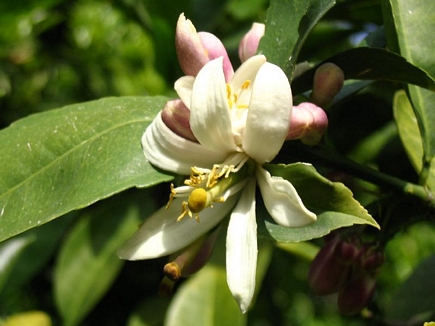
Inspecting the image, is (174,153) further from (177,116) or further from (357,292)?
(357,292)

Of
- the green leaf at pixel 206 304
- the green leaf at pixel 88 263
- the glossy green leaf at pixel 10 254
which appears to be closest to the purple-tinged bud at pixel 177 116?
the green leaf at pixel 206 304

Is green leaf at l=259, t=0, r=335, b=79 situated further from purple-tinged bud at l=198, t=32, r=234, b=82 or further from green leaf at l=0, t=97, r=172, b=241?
green leaf at l=0, t=97, r=172, b=241

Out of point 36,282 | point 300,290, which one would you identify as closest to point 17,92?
point 36,282

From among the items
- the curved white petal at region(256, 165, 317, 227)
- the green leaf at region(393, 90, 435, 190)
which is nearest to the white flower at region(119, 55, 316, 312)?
the curved white petal at region(256, 165, 317, 227)

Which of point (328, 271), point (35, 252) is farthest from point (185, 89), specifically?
point (35, 252)

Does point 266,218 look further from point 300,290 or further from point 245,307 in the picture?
point 300,290

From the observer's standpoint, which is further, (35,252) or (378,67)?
(35,252)
